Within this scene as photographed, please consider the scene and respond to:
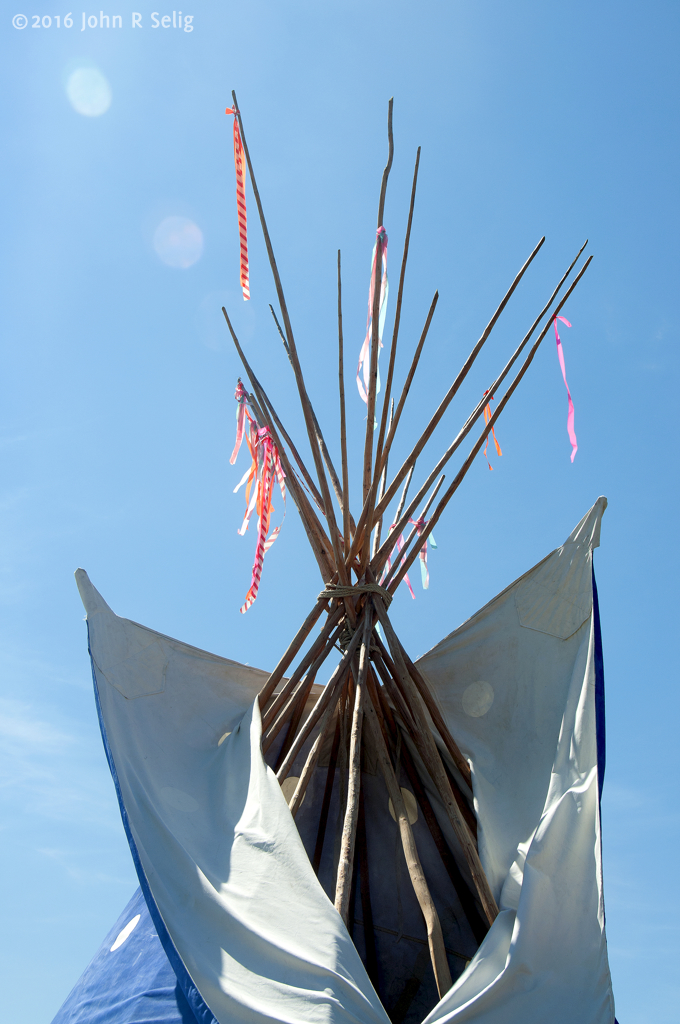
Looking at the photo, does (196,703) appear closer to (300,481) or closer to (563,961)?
(300,481)

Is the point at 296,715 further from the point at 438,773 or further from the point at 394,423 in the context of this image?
the point at 394,423

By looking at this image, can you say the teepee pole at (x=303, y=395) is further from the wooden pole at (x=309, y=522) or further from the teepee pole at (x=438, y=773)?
the teepee pole at (x=438, y=773)

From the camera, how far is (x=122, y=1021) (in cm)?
245

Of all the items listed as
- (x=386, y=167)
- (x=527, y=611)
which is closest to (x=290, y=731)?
(x=527, y=611)

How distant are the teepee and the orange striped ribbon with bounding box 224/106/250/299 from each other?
0.04 meters

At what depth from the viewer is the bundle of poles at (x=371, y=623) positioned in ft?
9.96

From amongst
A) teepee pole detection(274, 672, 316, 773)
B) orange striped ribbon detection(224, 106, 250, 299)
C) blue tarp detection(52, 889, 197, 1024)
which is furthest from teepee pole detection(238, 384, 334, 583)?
blue tarp detection(52, 889, 197, 1024)

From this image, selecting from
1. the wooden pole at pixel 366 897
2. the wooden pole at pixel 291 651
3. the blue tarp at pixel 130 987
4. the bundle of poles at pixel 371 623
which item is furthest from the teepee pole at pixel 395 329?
the blue tarp at pixel 130 987

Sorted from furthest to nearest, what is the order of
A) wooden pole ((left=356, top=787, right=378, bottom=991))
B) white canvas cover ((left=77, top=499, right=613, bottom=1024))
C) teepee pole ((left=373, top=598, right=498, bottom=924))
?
wooden pole ((left=356, top=787, right=378, bottom=991)) < teepee pole ((left=373, top=598, right=498, bottom=924)) < white canvas cover ((left=77, top=499, right=613, bottom=1024))

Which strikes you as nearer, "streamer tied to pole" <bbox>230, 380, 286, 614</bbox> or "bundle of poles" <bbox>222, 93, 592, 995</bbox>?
"bundle of poles" <bbox>222, 93, 592, 995</bbox>

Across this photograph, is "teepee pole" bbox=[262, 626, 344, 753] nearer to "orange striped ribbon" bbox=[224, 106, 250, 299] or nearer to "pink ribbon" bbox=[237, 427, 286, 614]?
"pink ribbon" bbox=[237, 427, 286, 614]

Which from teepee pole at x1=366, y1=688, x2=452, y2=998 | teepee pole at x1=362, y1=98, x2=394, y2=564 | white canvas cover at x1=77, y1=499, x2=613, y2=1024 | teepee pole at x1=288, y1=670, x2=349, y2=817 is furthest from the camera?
teepee pole at x1=362, y1=98, x2=394, y2=564

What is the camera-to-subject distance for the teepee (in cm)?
218

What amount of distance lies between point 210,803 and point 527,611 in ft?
4.74
